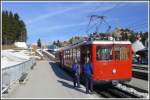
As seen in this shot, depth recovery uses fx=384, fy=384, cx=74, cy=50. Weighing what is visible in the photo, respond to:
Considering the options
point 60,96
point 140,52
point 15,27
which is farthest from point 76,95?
point 15,27

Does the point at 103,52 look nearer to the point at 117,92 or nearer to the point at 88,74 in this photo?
the point at 88,74

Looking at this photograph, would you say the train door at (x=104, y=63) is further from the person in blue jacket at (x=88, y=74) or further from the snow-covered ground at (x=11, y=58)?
the snow-covered ground at (x=11, y=58)

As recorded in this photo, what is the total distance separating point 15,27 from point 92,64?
442 ft

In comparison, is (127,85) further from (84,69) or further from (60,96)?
(60,96)

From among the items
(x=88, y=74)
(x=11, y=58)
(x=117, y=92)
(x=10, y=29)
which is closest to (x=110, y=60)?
(x=88, y=74)

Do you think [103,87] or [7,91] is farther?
[103,87]

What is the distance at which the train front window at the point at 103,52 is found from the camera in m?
19.8

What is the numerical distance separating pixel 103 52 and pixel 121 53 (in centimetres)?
106

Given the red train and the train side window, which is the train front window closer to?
the red train

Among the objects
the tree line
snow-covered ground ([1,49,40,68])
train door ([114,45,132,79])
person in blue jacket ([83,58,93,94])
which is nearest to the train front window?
train door ([114,45,132,79])

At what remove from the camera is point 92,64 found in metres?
19.7

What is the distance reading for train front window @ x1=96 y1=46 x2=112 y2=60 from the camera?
64.9 feet

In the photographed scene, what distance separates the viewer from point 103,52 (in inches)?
785

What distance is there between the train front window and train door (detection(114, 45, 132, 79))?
0.35m
